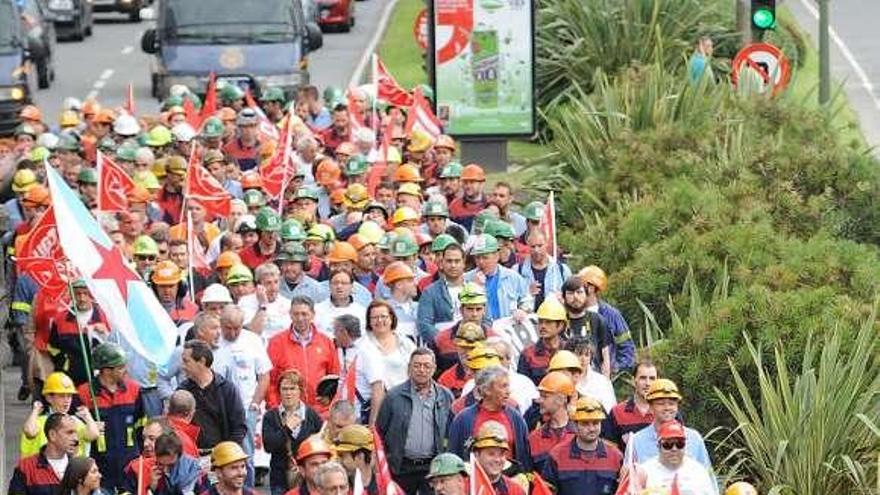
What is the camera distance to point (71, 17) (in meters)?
49.5

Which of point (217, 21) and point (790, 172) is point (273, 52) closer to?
point (217, 21)

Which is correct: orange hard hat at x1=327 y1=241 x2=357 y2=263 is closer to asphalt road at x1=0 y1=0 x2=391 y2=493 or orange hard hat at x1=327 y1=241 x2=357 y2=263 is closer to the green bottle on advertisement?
the green bottle on advertisement

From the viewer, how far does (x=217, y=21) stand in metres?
36.6

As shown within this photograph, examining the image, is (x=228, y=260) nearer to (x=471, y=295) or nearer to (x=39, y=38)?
(x=471, y=295)

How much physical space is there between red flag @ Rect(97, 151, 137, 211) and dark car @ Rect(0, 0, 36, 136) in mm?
12763

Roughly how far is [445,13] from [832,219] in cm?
855

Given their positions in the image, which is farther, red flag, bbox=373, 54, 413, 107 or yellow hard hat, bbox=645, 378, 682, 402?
red flag, bbox=373, 54, 413, 107

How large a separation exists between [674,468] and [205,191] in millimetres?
8217

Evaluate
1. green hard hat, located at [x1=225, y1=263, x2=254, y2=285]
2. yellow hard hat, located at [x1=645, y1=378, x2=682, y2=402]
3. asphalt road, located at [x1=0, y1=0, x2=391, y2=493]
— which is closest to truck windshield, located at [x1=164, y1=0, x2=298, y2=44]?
asphalt road, located at [x1=0, y1=0, x2=391, y2=493]

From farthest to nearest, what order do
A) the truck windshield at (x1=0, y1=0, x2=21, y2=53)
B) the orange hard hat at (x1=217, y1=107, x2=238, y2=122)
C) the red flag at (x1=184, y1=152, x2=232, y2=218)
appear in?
the truck windshield at (x1=0, y1=0, x2=21, y2=53), the orange hard hat at (x1=217, y1=107, x2=238, y2=122), the red flag at (x1=184, y1=152, x2=232, y2=218)

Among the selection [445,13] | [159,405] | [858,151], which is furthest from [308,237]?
[445,13]

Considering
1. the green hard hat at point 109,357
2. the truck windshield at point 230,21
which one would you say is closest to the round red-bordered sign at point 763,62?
the truck windshield at point 230,21

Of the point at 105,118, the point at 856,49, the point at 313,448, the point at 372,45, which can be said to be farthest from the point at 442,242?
the point at 856,49

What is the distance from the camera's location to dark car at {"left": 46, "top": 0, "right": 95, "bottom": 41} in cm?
4900
